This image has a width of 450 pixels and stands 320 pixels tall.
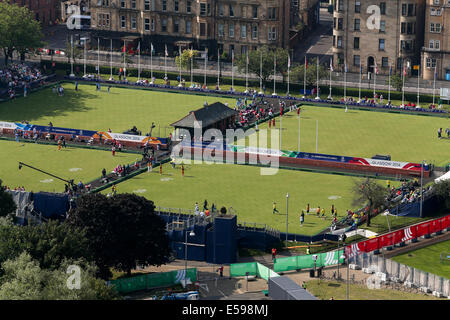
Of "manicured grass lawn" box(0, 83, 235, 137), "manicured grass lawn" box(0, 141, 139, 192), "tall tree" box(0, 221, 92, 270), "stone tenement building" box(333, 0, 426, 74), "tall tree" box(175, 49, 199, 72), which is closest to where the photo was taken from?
"tall tree" box(0, 221, 92, 270)

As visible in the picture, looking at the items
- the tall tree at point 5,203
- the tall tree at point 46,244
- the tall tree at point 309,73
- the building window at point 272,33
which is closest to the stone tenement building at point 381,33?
the building window at point 272,33

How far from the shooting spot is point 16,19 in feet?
598

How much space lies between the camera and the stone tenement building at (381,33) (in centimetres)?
18225

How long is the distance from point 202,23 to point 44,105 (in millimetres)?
38155

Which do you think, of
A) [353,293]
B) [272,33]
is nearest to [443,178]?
[353,293]

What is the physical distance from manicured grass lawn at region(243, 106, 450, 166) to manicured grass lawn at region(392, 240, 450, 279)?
1148 inches

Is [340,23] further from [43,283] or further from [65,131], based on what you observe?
[43,283]

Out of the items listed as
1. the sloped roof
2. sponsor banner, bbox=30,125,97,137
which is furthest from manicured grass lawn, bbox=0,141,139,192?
the sloped roof

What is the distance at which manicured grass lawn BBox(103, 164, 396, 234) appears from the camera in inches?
4670

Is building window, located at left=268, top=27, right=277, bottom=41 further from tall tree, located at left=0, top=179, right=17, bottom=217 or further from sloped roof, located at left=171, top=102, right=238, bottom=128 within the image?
tall tree, located at left=0, top=179, right=17, bottom=217

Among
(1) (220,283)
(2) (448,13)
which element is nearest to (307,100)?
(2) (448,13)

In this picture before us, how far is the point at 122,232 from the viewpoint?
100m

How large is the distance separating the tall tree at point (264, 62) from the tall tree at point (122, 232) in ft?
255
